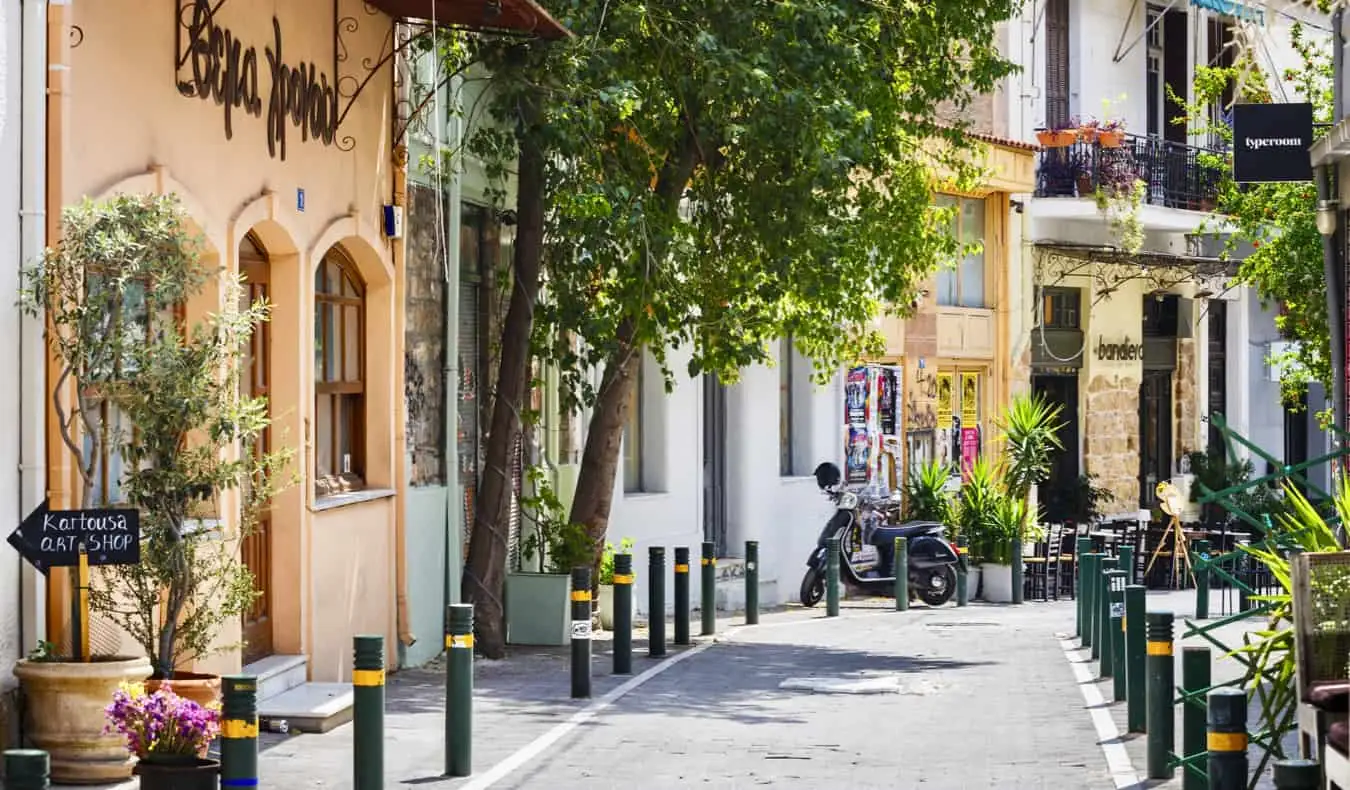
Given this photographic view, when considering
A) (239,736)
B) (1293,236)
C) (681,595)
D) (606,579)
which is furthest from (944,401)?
(239,736)

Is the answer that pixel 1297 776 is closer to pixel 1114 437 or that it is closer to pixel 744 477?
pixel 744 477

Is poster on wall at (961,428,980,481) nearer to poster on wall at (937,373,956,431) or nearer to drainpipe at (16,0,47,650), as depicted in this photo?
poster on wall at (937,373,956,431)

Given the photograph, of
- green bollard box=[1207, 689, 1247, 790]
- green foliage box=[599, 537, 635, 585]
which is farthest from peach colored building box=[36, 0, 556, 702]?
green bollard box=[1207, 689, 1247, 790]

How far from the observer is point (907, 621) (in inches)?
915

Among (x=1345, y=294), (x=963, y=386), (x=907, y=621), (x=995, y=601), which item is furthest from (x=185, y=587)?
(x=963, y=386)

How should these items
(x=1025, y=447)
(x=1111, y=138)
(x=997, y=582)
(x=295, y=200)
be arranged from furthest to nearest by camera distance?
(x=1111, y=138) < (x=1025, y=447) < (x=997, y=582) < (x=295, y=200)

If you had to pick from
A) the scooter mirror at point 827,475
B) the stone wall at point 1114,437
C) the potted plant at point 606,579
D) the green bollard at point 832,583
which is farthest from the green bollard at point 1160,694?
the stone wall at point 1114,437

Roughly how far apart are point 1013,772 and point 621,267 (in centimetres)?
670

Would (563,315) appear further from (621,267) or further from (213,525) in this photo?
(213,525)

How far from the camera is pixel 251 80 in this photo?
13.9m

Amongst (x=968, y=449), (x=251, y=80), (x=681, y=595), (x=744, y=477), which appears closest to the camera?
(x=251, y=80)

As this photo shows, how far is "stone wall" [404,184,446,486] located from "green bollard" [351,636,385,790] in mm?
7384

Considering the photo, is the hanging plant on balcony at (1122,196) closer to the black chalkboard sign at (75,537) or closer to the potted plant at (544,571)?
the potted plant at (544,571)

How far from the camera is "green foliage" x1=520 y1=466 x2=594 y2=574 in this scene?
66.1ft
